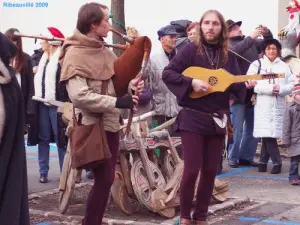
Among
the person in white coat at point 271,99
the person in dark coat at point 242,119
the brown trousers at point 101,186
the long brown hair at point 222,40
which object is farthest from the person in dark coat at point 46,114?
the brown trousers at point 101,186

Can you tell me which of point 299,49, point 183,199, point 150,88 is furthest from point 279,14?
point 183,199

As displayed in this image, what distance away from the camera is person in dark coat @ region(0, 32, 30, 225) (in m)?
4.54

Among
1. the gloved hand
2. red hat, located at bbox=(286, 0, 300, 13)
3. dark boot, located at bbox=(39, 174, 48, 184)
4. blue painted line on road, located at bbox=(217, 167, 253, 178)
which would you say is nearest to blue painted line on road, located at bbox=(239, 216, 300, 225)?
the gloved hand

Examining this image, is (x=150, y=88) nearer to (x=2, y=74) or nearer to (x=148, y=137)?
(x=148, y=137)

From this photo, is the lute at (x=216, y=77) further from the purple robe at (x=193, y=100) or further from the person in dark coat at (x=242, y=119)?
the person in dark coat at (x=242, y=119)

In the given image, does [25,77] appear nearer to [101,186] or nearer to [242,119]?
[242,119]

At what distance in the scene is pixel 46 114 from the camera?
899 centimetres

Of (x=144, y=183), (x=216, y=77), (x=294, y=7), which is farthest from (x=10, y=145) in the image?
(x=294, y=7)

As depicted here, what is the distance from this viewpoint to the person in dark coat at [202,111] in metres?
5.82

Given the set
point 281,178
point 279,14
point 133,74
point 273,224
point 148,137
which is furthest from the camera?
point 279,14

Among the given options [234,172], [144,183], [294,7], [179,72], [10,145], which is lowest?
[234,172]

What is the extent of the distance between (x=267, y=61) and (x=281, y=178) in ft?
5.10

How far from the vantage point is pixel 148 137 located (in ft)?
22.7

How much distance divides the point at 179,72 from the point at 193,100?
272mm
